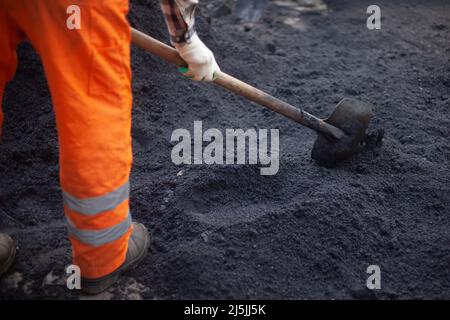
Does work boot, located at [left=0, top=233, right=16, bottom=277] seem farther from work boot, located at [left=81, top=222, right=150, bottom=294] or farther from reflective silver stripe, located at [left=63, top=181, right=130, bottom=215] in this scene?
reflective silver stripe, located at [left=63, top=181, right=130, bottom=215]

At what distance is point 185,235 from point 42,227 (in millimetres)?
752

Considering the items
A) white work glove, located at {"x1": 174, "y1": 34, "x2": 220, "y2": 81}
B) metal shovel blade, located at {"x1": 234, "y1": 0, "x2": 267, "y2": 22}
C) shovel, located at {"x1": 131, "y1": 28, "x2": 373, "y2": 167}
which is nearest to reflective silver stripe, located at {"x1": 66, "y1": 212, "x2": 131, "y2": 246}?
white work glove, located at {"x1": 174, "y1": 34, "x2": 220, "y2": 81}

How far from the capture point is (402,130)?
326 cm

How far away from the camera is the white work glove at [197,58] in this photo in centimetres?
224

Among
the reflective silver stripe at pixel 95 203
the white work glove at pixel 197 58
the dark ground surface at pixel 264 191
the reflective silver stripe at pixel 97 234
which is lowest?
the dark ground surface at pixel 264 191

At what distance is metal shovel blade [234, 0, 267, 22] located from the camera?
15.9ft

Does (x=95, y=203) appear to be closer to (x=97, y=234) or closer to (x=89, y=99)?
(x=97, y=234)

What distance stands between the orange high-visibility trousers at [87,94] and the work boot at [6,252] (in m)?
0.47

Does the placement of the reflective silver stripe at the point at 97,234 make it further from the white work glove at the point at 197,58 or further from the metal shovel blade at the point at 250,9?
the metal shovel blade at the point at 250,9

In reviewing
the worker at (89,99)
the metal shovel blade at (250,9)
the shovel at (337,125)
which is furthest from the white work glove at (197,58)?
the metal shovel blade at (250,9)
